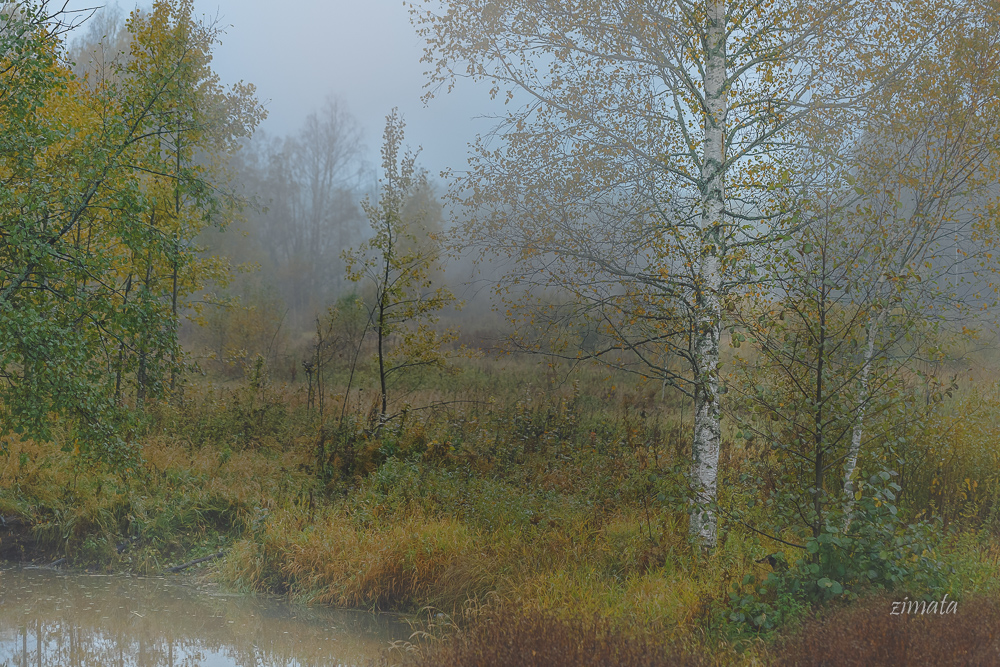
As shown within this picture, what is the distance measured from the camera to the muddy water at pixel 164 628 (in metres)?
5.90

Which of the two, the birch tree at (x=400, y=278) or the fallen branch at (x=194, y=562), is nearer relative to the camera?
the fallen branch at (x=194, y=562)

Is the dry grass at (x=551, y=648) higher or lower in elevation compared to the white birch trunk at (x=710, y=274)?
lower

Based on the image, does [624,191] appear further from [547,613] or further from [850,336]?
[547,613]

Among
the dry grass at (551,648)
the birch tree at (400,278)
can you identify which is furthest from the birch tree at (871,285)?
the birch tree at (400,278)

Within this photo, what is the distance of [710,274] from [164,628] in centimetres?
630

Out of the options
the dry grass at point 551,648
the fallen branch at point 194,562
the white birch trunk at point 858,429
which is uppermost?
the white birch trunk at point 858,429

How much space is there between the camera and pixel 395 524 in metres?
7.50

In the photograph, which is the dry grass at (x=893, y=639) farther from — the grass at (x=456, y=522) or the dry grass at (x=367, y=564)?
the dry grass at (x=367, y=564)

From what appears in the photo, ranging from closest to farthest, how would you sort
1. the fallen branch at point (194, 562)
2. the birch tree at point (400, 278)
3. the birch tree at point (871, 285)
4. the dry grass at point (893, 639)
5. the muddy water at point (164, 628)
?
the dry grass at point (893, 639), the birch tree at point (871, 285), the muddy water at point (164, 628), the fallen branch at point (194, 562), the birch tree at point (400, 278)

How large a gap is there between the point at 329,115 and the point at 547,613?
25942mm

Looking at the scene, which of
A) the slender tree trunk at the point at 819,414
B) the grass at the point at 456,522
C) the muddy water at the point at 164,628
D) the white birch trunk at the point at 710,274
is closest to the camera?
the slender tree trunk at the point at 819,414

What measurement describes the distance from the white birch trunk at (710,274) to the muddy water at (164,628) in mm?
3197

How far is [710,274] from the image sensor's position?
652 centimetres

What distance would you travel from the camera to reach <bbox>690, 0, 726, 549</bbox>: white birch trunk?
244 inches
